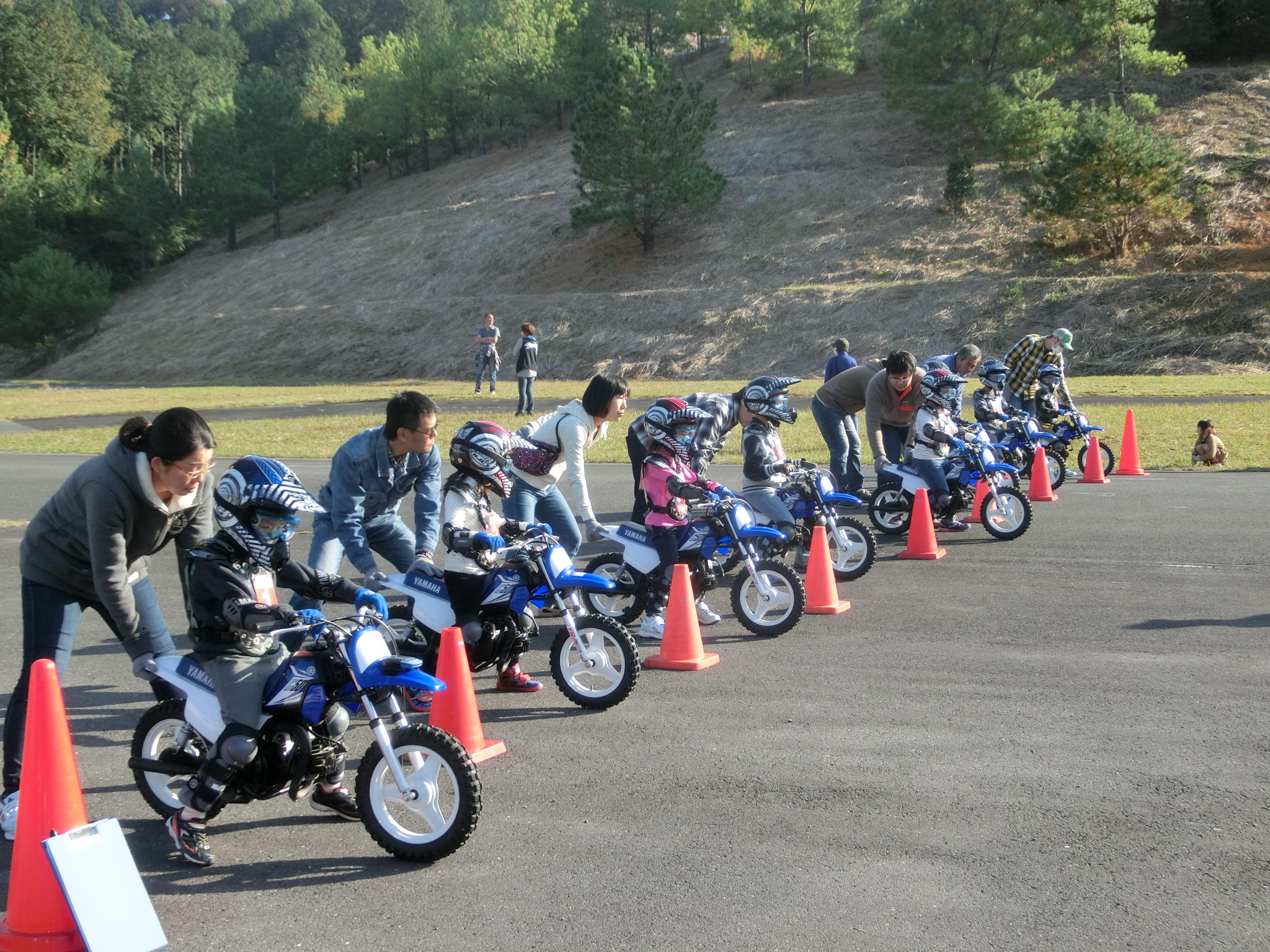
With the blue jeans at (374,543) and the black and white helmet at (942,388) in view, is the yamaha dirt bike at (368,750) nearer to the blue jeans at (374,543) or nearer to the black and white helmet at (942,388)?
the blue jeans at (374,543)

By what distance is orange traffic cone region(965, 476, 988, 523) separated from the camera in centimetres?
1243

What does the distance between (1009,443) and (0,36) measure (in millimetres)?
91417

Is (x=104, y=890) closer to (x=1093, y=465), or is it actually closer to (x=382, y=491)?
(x=382, y=491)

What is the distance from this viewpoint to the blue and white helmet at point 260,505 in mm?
4645

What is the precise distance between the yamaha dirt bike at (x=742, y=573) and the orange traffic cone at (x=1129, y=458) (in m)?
10.0

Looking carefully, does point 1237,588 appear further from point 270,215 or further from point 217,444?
point 270,215

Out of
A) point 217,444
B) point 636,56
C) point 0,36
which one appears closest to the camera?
point 217,444

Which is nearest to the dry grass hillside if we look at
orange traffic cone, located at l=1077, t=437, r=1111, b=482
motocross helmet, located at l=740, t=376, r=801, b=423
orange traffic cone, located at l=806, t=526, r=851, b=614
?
orange traffic cone, located at l=1077, t=437, r=1111, b=482

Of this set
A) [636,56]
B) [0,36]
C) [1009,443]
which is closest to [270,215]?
[0,36]

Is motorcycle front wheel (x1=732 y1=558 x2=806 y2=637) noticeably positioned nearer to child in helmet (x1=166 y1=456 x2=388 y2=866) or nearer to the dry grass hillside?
child in helmet (x1=166 y1=456 x2=388 y2=866)

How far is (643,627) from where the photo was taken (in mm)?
8562

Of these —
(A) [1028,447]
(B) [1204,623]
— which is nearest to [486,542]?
(B) [1204,623]

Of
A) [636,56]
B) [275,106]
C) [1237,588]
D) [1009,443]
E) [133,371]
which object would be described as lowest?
[1237,588]

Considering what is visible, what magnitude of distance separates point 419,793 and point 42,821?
1340mm
